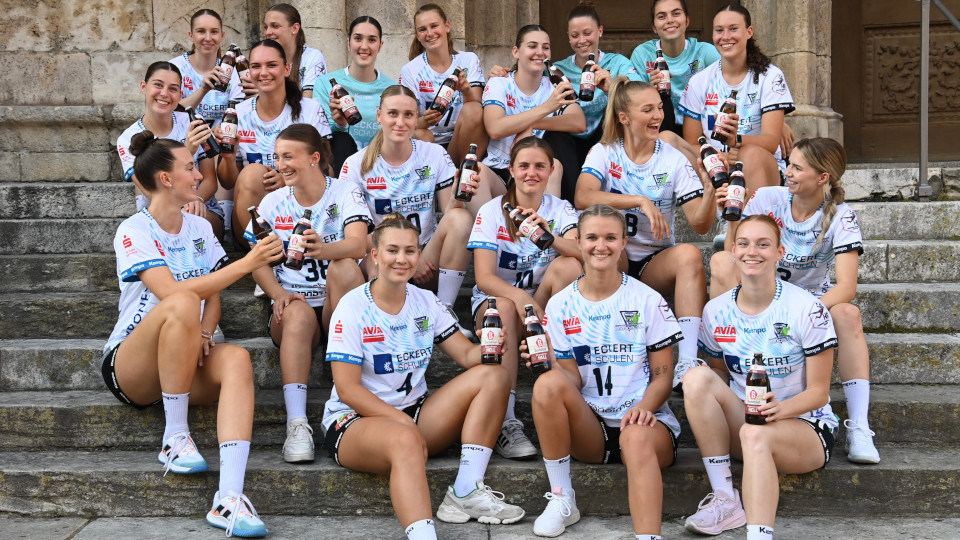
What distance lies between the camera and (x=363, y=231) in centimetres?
500

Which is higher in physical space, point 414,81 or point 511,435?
point 414,81

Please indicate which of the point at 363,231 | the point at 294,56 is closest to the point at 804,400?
the point at 363,231

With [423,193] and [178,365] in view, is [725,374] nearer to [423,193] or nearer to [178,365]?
[423,193]

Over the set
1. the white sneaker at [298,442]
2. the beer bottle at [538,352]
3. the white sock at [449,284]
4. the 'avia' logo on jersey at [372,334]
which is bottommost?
the white sneaker at [298,442]

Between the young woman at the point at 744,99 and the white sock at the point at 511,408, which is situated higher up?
the young woman at the point at 744,99

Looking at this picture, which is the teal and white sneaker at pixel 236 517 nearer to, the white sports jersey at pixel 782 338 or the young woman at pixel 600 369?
the young woman at pixel 600 369

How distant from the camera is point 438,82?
6.41 metres

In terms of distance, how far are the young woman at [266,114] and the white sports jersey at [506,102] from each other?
3.31ft

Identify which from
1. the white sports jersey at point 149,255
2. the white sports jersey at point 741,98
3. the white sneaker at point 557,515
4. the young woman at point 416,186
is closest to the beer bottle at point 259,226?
the white sports jersey at point 149,255

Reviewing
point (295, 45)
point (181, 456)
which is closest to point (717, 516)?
point (181, 456)

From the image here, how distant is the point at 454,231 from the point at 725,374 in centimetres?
157

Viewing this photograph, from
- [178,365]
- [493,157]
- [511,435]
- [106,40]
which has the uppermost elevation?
[106,40]

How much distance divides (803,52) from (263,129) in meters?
4.27

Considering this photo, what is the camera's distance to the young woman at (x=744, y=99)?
5.55 meters
